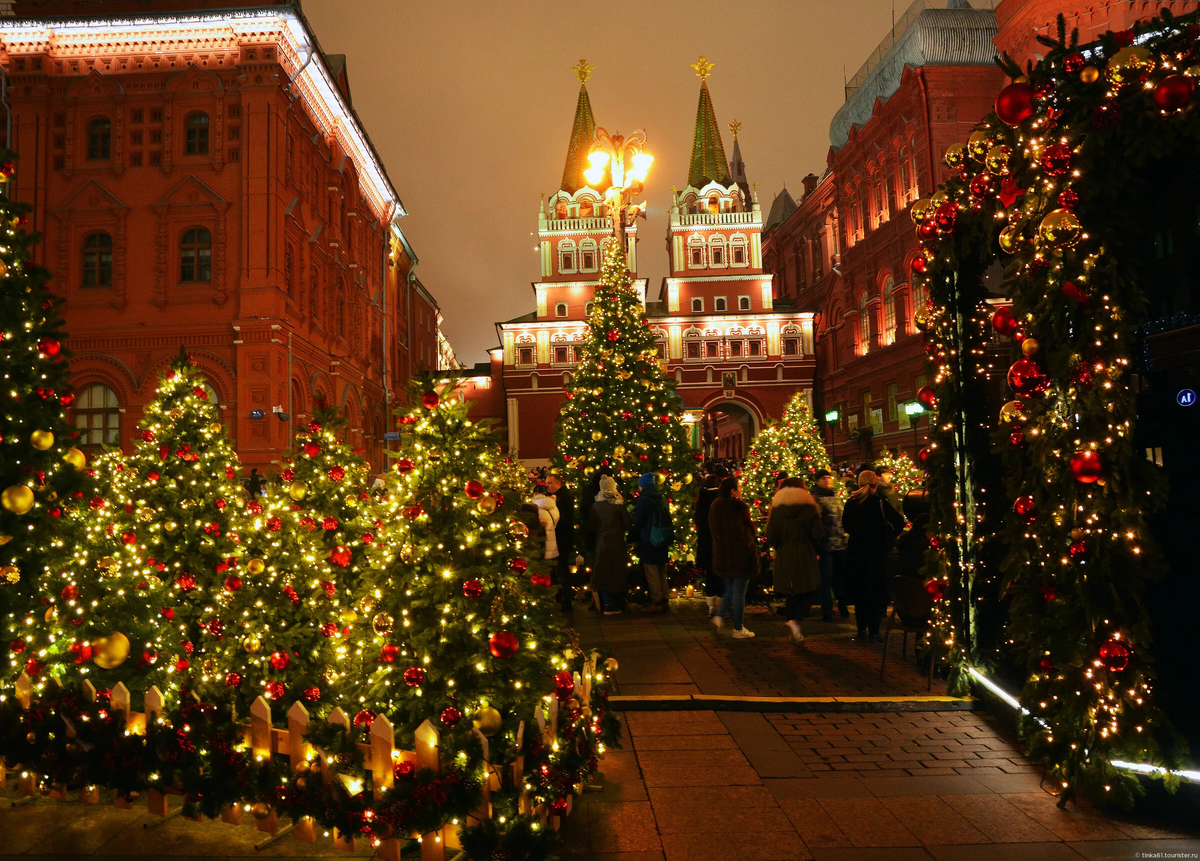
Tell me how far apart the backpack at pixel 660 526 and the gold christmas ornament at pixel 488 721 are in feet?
22.2

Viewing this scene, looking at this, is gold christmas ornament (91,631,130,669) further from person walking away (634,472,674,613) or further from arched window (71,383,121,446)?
arched window (71,383,121,446)

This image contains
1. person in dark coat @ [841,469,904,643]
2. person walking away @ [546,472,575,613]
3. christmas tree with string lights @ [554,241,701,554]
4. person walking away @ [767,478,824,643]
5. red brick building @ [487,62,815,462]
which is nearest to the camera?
person walking away @ [767,478,824,643]

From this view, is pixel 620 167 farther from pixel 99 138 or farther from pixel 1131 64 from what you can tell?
pixel 99 138

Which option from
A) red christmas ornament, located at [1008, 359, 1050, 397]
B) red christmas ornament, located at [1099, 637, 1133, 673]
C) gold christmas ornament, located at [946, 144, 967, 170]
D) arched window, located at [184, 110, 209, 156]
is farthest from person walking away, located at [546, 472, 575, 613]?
arched window, located at [184, 110, 209, 156]

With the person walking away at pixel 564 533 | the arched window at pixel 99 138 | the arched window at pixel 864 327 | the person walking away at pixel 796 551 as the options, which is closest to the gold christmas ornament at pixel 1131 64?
the person walking away at pixel 796 551

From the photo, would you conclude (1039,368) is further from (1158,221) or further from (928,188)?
(928,188)

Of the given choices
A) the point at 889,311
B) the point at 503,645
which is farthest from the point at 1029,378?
the point at 889,311

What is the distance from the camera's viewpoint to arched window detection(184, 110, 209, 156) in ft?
83.9

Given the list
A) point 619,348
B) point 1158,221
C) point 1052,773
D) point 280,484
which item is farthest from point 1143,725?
point 619,348

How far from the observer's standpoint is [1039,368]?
508 cm

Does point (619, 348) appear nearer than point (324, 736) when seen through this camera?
No

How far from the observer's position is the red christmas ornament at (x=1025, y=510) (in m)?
5.33

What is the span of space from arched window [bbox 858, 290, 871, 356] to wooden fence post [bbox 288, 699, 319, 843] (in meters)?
41.4

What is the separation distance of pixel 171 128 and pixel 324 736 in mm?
26524
